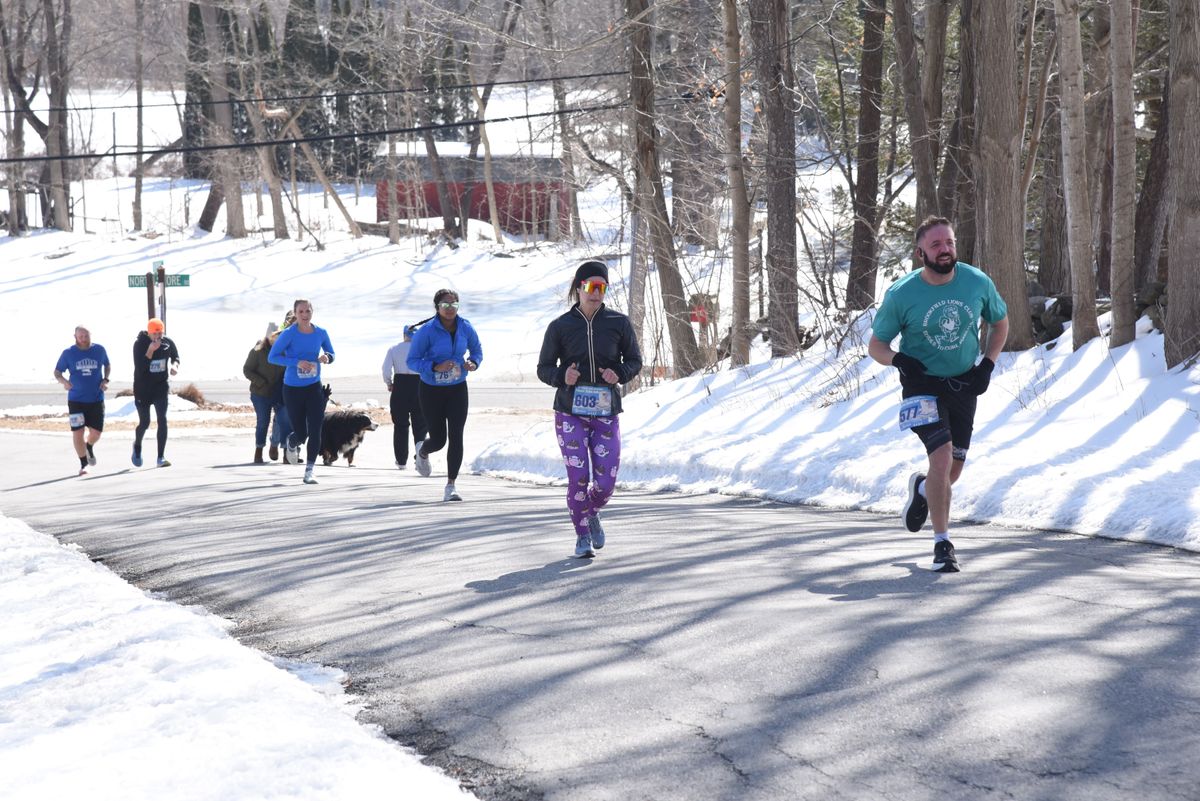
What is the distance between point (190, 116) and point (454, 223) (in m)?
17.4

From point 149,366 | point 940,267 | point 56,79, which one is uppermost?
point 56,79

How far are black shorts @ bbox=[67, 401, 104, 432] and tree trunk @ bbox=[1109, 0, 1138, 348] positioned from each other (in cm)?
1247

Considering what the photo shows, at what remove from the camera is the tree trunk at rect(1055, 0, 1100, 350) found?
52.3 feet

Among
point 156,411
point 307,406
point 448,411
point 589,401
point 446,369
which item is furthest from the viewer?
point 156,411

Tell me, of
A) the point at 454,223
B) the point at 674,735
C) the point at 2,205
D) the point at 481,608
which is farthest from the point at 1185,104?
the point at 2,205

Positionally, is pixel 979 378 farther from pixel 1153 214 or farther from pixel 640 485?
pixel 1153 214

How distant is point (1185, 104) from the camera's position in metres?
14.3

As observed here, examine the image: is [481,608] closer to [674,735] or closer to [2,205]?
[674,735]

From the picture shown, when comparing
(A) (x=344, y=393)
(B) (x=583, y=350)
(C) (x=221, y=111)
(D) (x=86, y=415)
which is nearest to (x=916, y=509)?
(B) (x=583, y=350)

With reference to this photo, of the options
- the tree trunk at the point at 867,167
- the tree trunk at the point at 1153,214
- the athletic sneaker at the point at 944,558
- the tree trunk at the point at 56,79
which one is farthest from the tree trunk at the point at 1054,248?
the tree trunk at the point at 56,79

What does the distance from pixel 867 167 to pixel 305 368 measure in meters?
12.6

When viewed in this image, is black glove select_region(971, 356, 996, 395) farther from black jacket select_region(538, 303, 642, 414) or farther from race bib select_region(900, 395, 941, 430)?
black jacket select_region(538, 303, 642, 414)

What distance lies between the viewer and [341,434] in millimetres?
19406

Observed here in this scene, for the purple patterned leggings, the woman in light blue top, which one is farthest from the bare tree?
the purple patterned leggings
